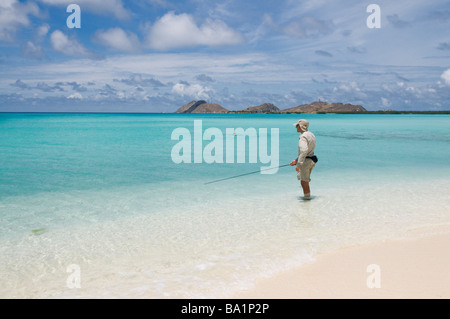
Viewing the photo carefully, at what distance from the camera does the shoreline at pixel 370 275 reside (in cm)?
440

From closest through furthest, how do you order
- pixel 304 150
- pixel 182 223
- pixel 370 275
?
pixel 370 275
pixel 182 223
pixel 304 150

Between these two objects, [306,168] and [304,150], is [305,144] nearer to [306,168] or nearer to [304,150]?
[304,150]

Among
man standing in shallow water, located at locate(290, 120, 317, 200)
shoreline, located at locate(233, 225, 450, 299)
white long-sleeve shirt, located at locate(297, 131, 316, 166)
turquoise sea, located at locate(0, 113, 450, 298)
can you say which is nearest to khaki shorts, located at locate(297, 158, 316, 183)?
man standing in shallow water, located at locate(290, 120, 317, 200)

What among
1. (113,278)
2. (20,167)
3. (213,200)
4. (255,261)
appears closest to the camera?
(113,278)

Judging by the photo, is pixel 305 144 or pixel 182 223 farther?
pixel 305 144

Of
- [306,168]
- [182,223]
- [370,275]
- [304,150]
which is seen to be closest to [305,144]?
[304,150]

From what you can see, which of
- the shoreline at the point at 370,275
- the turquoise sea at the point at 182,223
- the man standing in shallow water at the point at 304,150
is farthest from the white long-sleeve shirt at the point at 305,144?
the shoreline at the point at 370,275

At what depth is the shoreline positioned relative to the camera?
14.4 ft

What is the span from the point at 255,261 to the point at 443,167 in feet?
48.1

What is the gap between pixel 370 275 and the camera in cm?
485

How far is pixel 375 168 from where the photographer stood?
16.0 meters

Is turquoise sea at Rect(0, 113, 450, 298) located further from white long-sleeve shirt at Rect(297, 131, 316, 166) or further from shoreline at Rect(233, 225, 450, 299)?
white long-sleeve shirt at Rect(297, 131, 316, 166)

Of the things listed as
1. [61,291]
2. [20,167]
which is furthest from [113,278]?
[20,167]

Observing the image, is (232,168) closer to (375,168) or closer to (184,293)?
(375,168)
